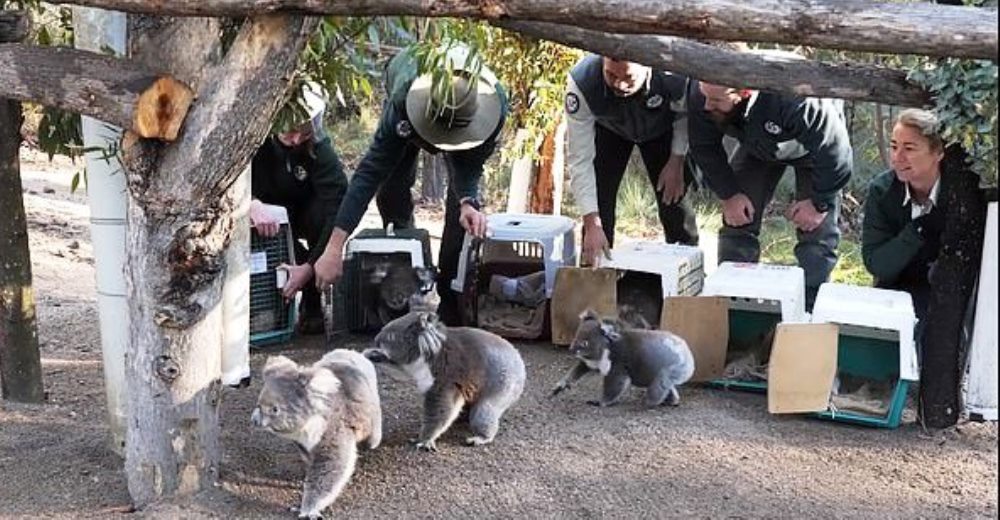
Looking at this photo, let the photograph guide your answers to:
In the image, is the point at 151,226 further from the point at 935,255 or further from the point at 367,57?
the point at 935,255

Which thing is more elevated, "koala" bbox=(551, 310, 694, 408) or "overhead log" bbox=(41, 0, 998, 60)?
"overhead log" bbox=(41, 0, 998, 60)

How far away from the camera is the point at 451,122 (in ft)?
18.2

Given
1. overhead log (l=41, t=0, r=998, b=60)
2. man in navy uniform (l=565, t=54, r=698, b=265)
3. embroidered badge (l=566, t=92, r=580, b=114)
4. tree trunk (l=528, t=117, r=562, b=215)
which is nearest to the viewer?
overhead log (l=41, t=0, r=998, b=60)

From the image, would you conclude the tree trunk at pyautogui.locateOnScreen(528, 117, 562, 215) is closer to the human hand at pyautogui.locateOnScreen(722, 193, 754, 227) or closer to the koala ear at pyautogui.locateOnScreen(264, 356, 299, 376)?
the human hand at pyautogui.locateOnScreen(722, 193, 754, 227)

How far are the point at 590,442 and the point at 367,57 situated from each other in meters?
2.37

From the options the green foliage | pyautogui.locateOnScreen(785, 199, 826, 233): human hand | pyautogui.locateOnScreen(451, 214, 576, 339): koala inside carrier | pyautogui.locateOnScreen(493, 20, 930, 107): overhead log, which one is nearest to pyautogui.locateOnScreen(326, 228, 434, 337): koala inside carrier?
pyautogui.locateOnScreen(451, 214, 576, 339): koala inside carrier

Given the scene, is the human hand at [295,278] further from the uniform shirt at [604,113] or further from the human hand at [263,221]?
the uniform shirt at [604,113]

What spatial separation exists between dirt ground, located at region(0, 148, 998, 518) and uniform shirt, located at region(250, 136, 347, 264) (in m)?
1.40

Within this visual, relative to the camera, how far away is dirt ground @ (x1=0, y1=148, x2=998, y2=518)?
12.4ft

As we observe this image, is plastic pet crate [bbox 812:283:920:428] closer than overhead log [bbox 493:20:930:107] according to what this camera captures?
No

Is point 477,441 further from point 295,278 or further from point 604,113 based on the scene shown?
point 604,113

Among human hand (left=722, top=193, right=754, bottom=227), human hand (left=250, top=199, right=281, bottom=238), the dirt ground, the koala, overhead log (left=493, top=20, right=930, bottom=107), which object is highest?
overhead log (left=493, top=20, right=930, bottom=107)

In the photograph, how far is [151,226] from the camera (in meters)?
3.43

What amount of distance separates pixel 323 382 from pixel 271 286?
2250mm
